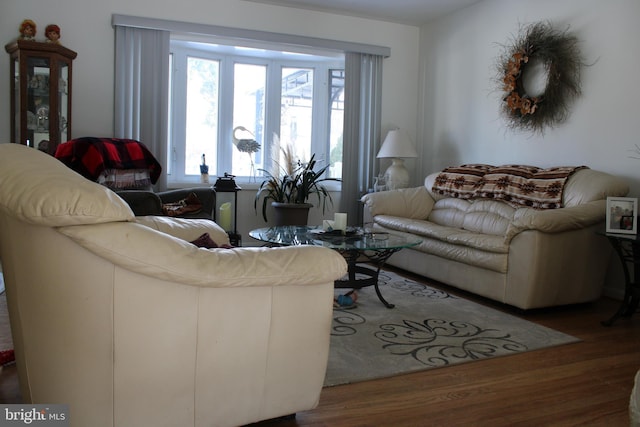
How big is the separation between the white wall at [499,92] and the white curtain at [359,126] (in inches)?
23.7

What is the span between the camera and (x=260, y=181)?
222 inches

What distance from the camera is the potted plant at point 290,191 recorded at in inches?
197

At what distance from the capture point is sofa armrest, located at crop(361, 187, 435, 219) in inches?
181

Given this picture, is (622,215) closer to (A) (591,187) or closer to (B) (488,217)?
(A) (591,187)

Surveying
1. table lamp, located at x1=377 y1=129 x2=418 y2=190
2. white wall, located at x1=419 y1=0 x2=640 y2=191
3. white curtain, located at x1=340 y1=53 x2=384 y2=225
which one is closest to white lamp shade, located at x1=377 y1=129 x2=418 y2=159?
table lamp, located at x1=377 y1=129 x2=418 y2=190

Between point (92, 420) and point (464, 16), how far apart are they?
5.01 m

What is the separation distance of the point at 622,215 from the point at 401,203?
193 cm

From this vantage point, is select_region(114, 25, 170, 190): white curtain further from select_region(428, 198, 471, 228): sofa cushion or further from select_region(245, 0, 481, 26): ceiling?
select_region(428, 198, 471, 228): sofa cushion

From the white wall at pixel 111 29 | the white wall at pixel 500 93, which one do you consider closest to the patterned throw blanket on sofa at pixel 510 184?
the white wall at pixel 500 93

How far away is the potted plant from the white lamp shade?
1.96 feet

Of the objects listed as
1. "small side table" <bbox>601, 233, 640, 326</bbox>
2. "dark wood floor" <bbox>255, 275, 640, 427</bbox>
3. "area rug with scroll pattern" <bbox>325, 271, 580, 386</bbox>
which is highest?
"small side table" <bbox>601, 233, 640, 326</bbox>

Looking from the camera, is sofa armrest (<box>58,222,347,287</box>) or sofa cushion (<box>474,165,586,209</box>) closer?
sofa armrest (<box>58,222,347,287</box>)

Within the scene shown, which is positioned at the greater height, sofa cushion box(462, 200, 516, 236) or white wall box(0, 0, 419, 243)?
white wall box(0, 0, 419, 243)

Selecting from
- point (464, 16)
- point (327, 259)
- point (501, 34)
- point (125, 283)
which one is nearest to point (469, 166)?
point (501, 34)
